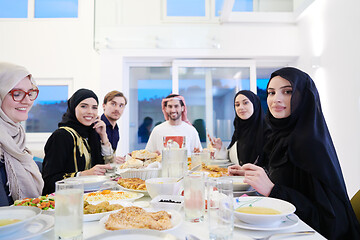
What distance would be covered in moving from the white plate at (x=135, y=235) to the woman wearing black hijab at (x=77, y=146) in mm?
1135

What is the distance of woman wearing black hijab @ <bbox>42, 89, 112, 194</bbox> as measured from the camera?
1934 millimetres

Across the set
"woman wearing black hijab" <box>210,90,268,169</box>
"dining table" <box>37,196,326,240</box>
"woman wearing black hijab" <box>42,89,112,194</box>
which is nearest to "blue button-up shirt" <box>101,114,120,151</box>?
"woman wearing black hijab" <box>42,89,112,194</box>

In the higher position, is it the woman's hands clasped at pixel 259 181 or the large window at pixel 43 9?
the large window at pixel 43 9

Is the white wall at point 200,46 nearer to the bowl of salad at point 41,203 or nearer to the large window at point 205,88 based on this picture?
the large window at point 205,88

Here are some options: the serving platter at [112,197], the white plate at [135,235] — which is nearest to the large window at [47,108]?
the serving platter at [112,197]

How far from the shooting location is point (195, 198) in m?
0.91

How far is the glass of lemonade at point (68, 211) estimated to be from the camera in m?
0.72

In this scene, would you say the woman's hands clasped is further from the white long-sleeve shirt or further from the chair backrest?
the white long-sleeve shirt

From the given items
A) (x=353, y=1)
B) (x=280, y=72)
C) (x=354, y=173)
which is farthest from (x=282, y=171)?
(x=353, y=1)

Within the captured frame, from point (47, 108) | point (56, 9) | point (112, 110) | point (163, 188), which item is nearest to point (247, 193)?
point (163, 188)

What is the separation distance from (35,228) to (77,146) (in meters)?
1.43

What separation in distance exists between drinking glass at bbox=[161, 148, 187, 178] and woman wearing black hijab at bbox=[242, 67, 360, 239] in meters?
0.34

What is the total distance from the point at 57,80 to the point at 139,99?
5.51 ft

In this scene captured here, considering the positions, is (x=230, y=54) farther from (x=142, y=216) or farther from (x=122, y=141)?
(x=142, y=216)
